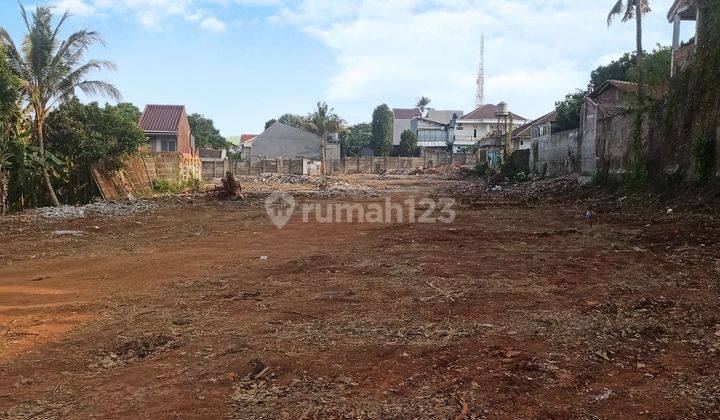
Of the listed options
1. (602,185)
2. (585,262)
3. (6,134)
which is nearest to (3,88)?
(6,134)

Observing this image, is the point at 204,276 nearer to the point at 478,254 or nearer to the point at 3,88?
the point at 478,254

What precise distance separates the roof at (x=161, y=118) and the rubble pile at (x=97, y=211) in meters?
21.0

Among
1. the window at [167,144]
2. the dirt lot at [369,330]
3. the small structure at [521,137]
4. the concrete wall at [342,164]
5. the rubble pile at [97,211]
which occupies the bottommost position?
the dirt lot at [369,330]

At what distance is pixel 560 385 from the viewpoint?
2902 mm

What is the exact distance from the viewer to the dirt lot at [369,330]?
2.77 meters

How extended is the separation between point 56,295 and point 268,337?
290 cm

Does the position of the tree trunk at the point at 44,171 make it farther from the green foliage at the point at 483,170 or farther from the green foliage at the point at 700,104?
the green foliage at the point at 483,170

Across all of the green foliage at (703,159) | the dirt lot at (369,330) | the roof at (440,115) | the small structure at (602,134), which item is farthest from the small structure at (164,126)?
the roof at (440,115)

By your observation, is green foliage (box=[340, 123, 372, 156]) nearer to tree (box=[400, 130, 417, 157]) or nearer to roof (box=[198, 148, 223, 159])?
tree (box=[400, 130, 417, 157])

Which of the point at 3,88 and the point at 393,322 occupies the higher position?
the point at 3,88

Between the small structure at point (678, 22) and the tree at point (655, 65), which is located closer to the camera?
the small structure at point (678, 22)

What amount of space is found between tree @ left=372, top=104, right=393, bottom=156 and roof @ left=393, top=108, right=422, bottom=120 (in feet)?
45.7

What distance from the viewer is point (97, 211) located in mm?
13258

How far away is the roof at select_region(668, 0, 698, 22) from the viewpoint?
55.8ft
